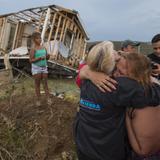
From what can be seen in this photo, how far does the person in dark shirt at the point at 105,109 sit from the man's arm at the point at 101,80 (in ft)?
0.10

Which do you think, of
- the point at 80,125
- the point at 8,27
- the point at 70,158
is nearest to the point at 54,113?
the point at 70,158

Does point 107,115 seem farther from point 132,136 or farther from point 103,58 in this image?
point 103,58

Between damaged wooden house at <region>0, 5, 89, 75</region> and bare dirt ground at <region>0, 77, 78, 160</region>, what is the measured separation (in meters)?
8.99

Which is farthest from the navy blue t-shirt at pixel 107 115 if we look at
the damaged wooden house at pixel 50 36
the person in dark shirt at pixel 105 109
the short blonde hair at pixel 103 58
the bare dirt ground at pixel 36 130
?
the damaged wooden house at pixel 50 36

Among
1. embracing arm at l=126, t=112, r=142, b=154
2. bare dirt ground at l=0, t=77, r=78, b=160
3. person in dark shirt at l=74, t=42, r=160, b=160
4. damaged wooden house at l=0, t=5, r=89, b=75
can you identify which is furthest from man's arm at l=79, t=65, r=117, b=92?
damaged wooden house at l=0, t=5, r=89, b=75

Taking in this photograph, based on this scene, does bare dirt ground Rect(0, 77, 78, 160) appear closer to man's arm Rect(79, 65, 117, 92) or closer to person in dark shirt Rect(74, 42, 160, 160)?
person in dark shirt Rect(74, 42, 160, 160)

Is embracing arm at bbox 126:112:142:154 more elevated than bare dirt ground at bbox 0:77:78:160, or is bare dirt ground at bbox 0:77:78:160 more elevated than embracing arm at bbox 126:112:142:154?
embracing arm at bbox 126:112:142:154

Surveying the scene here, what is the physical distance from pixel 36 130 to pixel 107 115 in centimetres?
319

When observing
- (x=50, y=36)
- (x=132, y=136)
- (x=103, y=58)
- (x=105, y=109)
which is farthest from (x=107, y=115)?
(x=50, y=36)

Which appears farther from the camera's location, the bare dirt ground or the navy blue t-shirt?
the bare dirt ground

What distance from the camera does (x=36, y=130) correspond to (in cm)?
600

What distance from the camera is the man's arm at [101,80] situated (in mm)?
2884

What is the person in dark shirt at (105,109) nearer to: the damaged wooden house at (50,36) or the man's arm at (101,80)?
the man's arm at (101,80)

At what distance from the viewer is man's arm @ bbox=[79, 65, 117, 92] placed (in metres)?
2.88
